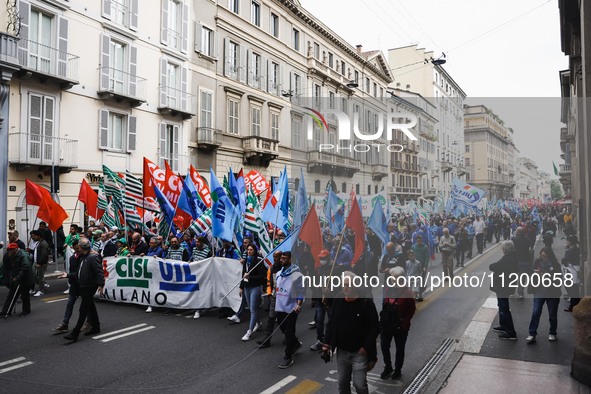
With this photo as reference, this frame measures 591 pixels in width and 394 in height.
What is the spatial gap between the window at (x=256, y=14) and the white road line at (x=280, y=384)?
2595 centimetres

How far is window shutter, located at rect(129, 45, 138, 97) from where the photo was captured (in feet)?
70.2

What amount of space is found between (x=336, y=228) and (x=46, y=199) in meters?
7.89

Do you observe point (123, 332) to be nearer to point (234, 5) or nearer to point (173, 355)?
point (173, 355)

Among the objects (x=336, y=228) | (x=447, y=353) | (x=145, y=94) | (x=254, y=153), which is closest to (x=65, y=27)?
(x=145, y=94)

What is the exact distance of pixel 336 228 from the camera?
13.6 metres

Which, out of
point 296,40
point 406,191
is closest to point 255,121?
point 296,40

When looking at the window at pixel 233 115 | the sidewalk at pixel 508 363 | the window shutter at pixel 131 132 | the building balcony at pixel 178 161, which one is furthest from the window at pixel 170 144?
the sidewalk at pixel 508 363

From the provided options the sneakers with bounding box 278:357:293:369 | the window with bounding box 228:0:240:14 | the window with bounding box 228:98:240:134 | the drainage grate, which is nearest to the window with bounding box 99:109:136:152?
the window with bounding box 228:98:240:134

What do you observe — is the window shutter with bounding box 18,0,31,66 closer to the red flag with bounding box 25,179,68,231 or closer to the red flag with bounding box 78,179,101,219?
the red flag with bounding box 78,179,101,219

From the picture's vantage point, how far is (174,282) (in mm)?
A: 9641

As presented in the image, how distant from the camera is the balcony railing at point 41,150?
16750 mm

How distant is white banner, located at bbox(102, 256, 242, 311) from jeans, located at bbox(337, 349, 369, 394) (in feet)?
14.3

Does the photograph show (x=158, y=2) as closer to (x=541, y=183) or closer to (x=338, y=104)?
(x=338, y=104)

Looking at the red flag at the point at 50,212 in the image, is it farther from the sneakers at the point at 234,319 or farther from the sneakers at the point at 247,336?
the sneakers at the point at 247,336
